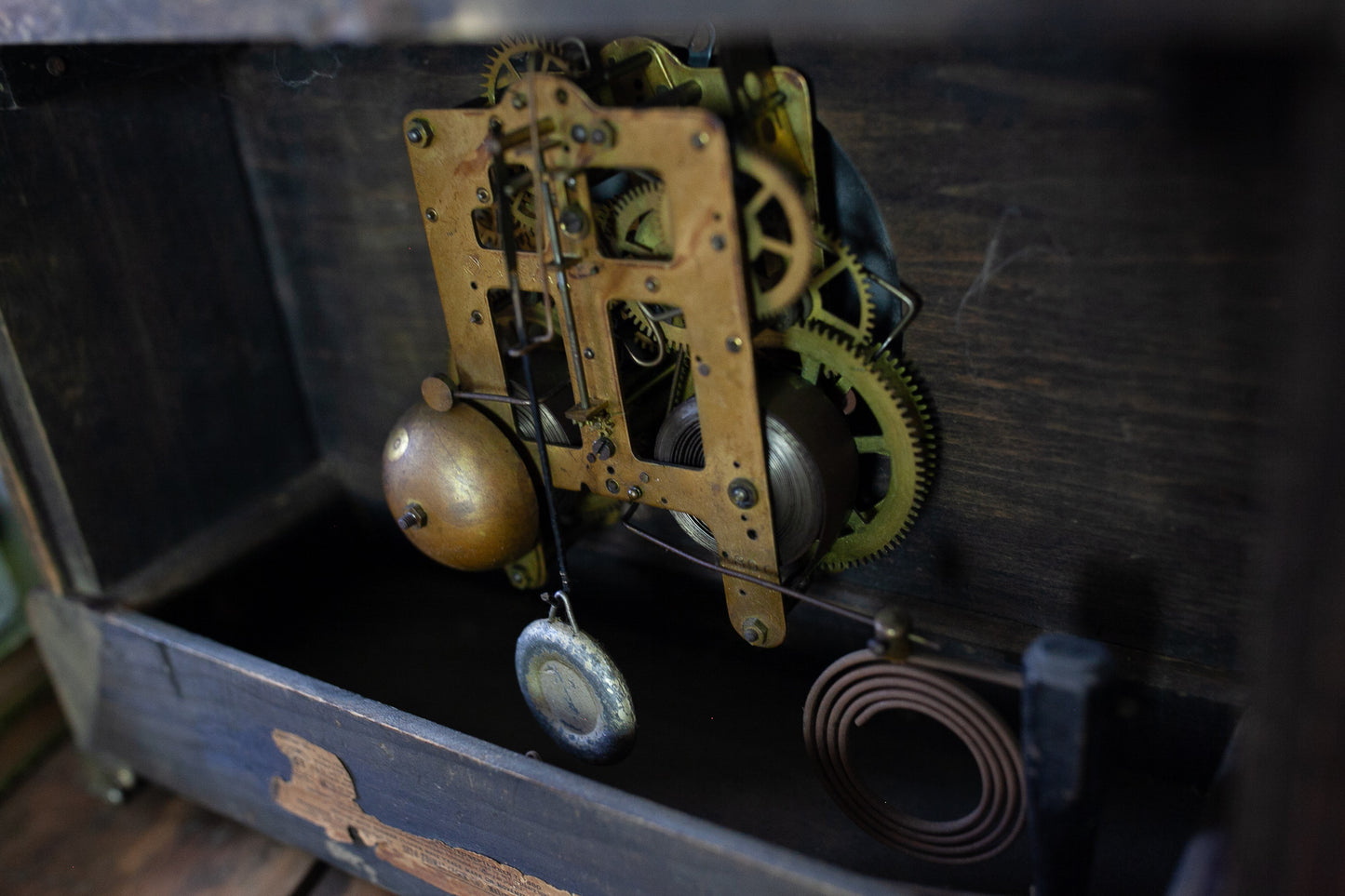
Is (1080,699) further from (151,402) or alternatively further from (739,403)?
(151,402)

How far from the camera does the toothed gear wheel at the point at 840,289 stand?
45.7 inches

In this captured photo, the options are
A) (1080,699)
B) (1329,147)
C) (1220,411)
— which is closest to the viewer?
(1329,147)

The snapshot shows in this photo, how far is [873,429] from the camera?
1.31 m

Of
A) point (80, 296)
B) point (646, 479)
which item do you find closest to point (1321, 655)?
point (646, 479)

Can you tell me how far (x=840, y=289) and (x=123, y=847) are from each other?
1347mm

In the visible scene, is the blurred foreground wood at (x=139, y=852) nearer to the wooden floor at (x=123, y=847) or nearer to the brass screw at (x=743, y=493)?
the wooden floor at (x=123, y=847)

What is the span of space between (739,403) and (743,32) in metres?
0.37

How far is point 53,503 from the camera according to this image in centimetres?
159

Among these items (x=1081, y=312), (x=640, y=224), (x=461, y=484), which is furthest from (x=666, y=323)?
(x=1081, y=312)

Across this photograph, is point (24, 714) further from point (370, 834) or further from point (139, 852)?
point (370, 834)

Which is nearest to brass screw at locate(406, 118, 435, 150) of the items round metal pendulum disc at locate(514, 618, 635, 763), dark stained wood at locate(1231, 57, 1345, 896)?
round metal pendulum disc at locate(514, 618, 635, 763)

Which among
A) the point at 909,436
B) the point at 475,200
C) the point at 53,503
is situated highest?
the point at 475,200

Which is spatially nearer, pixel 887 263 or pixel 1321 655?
pixel 1321 655

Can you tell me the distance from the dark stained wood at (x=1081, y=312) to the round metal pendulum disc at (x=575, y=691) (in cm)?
40
